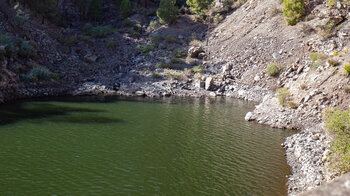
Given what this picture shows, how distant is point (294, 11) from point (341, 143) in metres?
30.8

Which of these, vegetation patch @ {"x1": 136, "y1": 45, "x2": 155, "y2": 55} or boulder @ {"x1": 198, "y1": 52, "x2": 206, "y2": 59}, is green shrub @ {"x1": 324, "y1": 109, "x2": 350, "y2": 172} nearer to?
boulder @ {"x1": 198, "y1": 52, "x2": 206, "y2": 59}

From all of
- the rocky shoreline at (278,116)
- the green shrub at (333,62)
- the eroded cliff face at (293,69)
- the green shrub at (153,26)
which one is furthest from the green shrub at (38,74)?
the green shrub at (333,62)

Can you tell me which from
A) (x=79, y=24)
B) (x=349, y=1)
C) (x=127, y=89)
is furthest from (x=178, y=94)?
(x=79, y=24)

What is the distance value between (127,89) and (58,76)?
28.3 feet

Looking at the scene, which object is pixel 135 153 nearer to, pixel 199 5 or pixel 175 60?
pixel 175 60

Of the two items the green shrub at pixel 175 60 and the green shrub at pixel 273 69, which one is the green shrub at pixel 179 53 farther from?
the green shrub at pixel 273 69

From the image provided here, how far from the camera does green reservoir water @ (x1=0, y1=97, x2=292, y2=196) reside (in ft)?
36.3

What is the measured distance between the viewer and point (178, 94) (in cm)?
3478

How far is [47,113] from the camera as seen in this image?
73.4 feet

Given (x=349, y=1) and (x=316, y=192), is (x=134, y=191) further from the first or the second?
(x=349, y=1)

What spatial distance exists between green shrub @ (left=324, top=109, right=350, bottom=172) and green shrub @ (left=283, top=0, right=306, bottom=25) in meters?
28.0

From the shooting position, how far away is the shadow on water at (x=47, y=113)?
2050 centimetres

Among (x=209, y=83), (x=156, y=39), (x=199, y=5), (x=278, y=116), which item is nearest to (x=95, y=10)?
(x=156, y=39)

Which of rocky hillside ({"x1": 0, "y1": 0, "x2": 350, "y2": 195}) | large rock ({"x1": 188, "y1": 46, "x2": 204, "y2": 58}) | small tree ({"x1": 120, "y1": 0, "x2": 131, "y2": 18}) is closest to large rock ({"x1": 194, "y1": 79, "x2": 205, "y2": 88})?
rocky hillside ({"x1": 0, "y1": 0, "x2": 350, "y2": 195})
